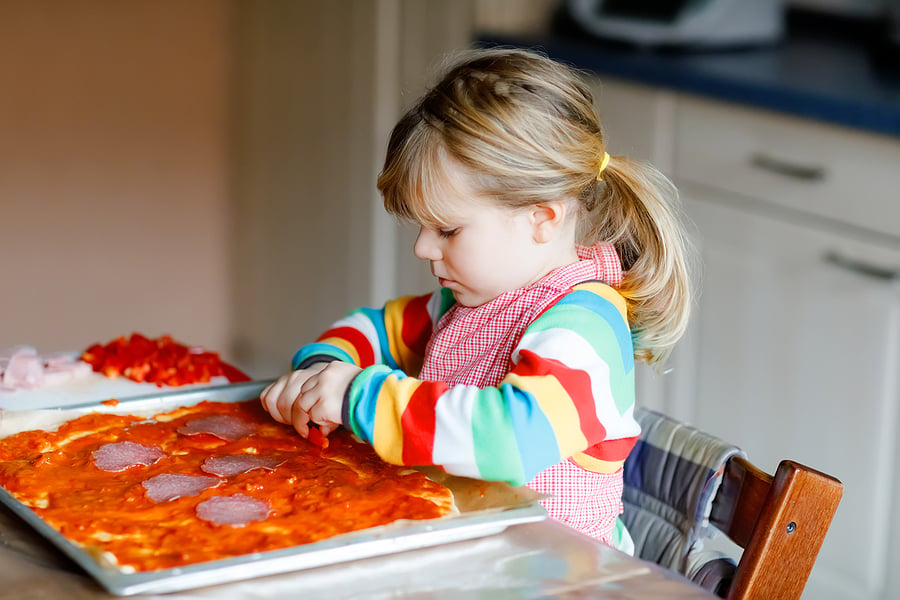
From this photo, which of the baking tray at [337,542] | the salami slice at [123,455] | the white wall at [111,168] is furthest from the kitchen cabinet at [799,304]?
the white wall at [111,168]

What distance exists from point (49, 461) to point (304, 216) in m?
2.35

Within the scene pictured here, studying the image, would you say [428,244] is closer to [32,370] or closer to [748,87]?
[32,370]

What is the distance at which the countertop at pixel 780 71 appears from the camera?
1.99 metres

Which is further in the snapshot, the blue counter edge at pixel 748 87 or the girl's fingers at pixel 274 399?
the blue counter edge at pixel 748 87

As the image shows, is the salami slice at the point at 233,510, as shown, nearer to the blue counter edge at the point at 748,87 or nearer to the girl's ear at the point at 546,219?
the girl's ear at the point at 546,219

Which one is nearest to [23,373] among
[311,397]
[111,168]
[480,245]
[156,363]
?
[156,363]

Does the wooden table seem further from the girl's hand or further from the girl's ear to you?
the girl's ear

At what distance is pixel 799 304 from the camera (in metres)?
2.14

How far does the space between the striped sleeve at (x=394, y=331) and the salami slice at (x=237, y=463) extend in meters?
0.31

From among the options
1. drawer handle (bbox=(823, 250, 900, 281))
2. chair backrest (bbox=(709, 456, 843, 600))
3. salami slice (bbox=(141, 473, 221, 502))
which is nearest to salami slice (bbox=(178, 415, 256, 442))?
salami slice (bbox=(141, 473, 221, 502))

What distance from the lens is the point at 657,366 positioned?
1.30 m

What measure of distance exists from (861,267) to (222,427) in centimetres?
127

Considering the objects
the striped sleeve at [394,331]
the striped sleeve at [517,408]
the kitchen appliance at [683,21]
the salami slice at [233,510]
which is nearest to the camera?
the salami slice at [233,510]

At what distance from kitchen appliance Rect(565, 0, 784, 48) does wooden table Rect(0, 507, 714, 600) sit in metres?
1.77
